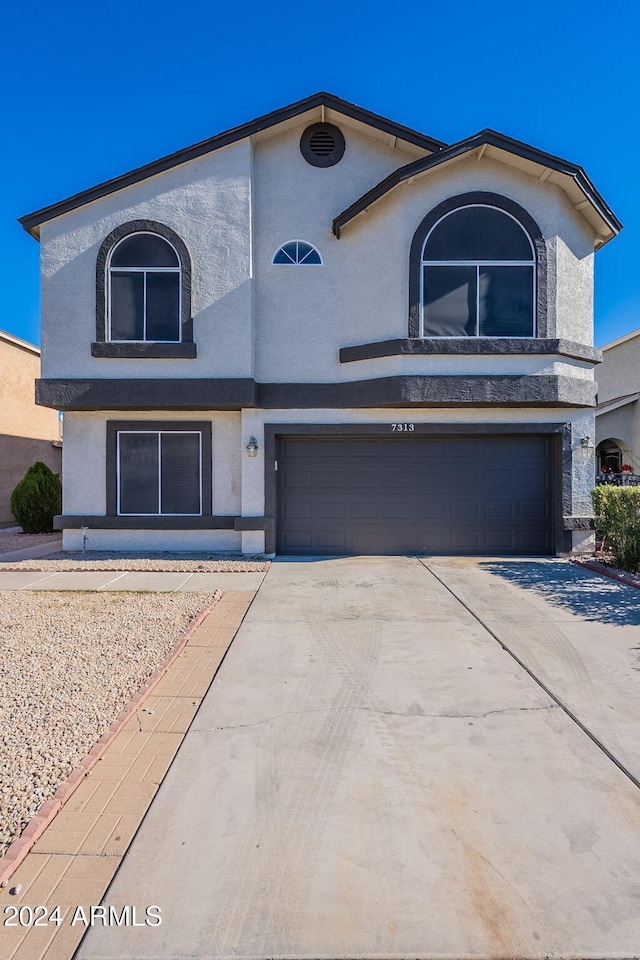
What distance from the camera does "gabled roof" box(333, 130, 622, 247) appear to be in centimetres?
922

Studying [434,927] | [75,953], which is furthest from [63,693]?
[434,927]

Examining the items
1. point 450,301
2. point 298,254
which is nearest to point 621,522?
point 450,301

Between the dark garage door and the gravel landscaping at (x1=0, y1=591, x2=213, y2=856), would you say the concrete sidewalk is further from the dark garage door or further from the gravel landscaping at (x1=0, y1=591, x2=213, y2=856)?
the dark garage door

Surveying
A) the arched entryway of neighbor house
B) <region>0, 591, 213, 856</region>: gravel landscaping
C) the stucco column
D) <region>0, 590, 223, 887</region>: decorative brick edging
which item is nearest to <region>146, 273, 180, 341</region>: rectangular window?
the stucco column

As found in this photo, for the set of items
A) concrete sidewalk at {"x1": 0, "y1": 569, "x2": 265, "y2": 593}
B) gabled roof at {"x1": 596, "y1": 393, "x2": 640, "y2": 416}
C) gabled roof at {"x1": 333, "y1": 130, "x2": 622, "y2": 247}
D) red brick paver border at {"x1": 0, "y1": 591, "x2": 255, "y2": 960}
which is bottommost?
red brick paver border at {"x1": 0, "y1": 591, "x2": 255, "y2": 960}

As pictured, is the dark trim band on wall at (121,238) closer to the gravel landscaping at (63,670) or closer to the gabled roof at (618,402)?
the gravel landscaping at (63,670)

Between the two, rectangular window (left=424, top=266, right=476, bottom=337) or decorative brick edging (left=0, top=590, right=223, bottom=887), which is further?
rectangular window (left=424, top=266, right=476, bottom=337)

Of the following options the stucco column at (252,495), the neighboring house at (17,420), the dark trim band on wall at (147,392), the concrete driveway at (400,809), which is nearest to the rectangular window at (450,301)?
the dark trim band on wall at (147,392)

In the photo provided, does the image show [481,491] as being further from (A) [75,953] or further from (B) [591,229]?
(A) [75,953]

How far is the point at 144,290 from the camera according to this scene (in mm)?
10203

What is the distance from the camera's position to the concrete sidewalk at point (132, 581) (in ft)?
25.8

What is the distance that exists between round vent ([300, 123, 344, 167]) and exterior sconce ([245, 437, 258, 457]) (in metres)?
6.10

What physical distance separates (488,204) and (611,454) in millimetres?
16725

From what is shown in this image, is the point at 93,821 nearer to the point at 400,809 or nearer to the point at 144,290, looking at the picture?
the point at 400,809
